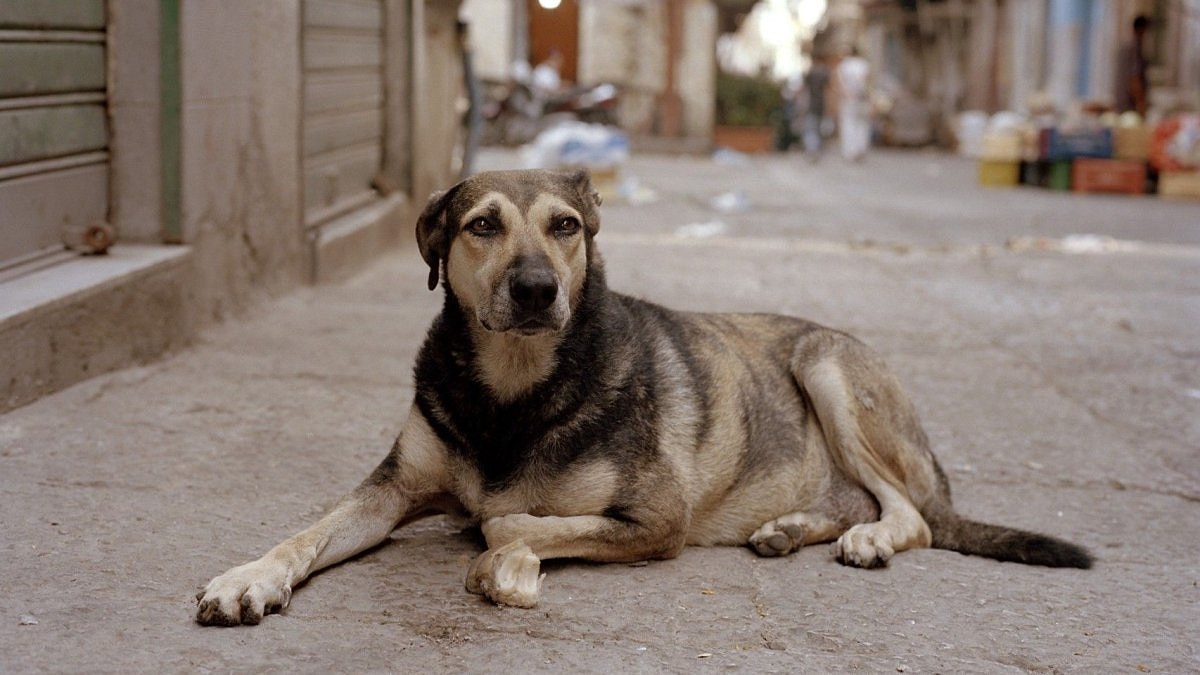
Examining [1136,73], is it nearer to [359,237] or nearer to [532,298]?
[359,237]

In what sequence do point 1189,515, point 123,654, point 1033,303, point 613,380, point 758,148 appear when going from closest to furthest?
point 123,654 → point 613,380 → point 1189,515 → point 1033,303 → point 758,148

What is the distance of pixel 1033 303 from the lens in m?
9.56

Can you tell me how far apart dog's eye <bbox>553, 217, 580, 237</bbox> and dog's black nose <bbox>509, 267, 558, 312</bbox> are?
0.22m

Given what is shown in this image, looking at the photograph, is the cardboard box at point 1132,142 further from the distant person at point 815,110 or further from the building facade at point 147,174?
the building facade at point 147,174

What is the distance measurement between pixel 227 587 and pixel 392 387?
302 centimetres

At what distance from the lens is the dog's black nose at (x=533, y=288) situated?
3.75 meters

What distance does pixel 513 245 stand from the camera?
152 inches

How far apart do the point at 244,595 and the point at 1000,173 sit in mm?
18574

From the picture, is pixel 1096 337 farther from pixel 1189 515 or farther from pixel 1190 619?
pixel 1190 619

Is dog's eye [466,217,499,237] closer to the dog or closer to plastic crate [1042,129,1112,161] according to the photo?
the dog

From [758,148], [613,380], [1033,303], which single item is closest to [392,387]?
[613,380]

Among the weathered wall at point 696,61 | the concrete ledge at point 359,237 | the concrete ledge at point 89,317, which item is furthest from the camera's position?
the weathered wall at point 696,61

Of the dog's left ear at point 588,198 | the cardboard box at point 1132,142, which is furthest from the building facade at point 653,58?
the dog's left ear at point 588,198

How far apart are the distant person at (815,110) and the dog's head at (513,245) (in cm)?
2347
